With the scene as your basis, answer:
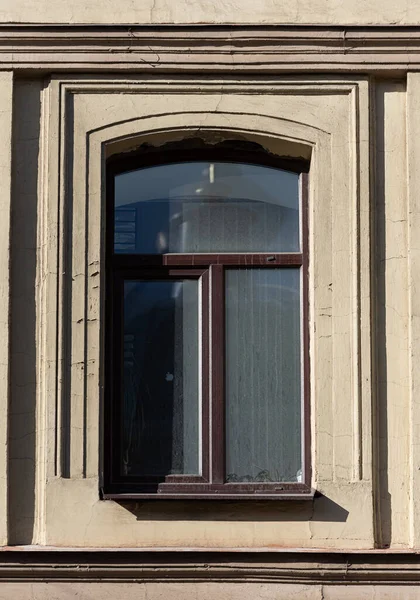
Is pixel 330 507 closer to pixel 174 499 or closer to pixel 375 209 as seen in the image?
pixel 174 499

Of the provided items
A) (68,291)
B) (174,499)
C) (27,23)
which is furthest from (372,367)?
(27,23)

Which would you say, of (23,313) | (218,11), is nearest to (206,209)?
(218,11)

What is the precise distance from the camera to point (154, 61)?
6.63m

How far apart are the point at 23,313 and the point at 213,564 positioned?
1.77 meters

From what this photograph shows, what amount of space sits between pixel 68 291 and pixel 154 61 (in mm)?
1436

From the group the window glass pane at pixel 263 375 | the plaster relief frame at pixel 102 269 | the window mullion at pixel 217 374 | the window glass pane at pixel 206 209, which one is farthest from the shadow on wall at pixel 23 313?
the window glass pane at pixel 263 375

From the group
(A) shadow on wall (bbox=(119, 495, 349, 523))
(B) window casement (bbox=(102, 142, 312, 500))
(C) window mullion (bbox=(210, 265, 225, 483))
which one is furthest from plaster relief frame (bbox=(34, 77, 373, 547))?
(C) window mullion (bbox=(210, 265, 225, 483))

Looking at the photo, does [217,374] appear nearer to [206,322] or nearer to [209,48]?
[206,322]

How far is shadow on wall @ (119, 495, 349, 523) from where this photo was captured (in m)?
6.35

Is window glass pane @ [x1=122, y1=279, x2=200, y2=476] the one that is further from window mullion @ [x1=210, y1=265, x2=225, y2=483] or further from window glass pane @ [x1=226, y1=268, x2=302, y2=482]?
window glass pane @ [x1=226, y1=268, x2=302, y2=482]

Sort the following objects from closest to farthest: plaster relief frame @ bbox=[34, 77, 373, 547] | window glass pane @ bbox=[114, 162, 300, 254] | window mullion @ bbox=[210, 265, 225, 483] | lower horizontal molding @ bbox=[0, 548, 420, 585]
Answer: lower horizontal molding @ bbox=[0, 548, 420, 585], plaster relief frame @ bbox=[34, 77, 373, 547], window mullion @ bbox=[210, 265, 225, 483], window glass pane @ bbox=[114, 162, 300, 254]

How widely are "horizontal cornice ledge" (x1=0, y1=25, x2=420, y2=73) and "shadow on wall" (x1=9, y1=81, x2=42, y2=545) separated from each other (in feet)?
0.79

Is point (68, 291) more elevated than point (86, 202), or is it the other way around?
point (86, 202)

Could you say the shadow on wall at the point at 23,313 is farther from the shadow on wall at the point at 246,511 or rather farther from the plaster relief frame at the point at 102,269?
the shadow on wall at the point at 246,511
